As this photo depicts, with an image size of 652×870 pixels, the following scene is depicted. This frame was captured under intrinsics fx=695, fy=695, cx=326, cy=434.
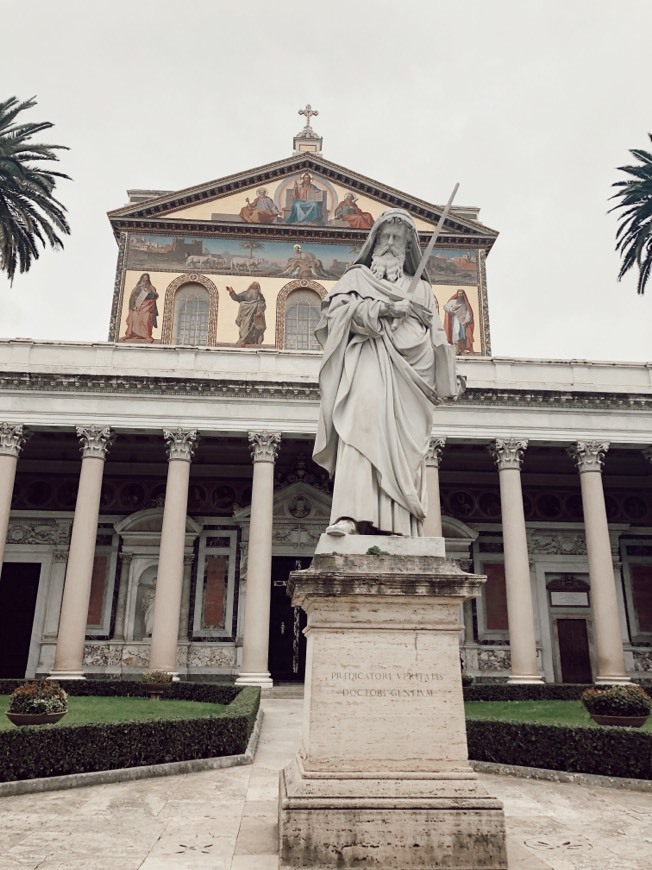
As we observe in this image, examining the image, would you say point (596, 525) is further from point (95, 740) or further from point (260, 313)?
point (95, 740)

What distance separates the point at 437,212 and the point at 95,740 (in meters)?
Answer: 26.2

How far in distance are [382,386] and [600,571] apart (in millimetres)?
18968

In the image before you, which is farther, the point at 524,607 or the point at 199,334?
the point at 199,334

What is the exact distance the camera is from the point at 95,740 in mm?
8875

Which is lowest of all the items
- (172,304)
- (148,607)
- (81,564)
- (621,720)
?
(621,720)

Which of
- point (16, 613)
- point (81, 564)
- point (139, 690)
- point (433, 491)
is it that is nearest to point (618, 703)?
point (433, 491)

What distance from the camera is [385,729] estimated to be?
A: 479 centimetres

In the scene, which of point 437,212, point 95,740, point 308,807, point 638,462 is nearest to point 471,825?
point 308,807

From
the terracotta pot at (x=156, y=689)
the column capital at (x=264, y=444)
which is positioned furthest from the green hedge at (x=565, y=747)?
the column capital at (x=264, y=444)

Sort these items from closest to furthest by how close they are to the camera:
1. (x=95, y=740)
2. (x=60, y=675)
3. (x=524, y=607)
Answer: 1. (x=95, y=740)
2. (x=60, y=675)
3. (x=524, y=607)

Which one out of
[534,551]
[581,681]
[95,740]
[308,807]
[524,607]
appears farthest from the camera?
[534,551]

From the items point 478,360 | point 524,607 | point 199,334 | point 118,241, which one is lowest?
point 524,607

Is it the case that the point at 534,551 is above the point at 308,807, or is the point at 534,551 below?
above

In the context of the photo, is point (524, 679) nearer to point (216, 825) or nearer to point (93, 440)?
point (93, 440)
